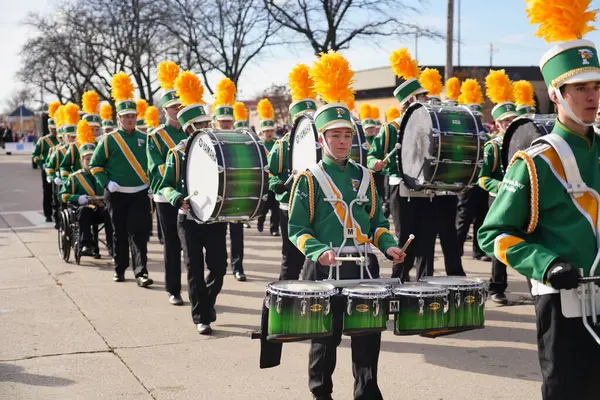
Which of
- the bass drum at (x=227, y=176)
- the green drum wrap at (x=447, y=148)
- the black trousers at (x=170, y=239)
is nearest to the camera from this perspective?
the bass drum at (x=227, y=176)

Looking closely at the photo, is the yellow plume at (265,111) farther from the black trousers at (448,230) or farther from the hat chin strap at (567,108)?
the hat chin strap at (567,108)

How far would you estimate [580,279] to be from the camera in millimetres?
3043

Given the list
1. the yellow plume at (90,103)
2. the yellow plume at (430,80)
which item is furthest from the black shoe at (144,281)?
the yellow plume at (90,103)

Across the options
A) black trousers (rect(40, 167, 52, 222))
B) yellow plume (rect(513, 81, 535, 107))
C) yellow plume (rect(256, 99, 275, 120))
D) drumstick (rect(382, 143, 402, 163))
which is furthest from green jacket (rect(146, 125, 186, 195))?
black trousers (rect(40, 167, 52, 222))

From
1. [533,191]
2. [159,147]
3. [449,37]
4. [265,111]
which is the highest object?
[449,37]

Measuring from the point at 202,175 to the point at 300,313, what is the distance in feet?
9.91

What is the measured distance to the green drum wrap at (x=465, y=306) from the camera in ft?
13.3

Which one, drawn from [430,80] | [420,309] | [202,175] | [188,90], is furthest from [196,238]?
[430,80]

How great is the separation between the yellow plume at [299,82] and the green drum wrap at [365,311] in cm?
475

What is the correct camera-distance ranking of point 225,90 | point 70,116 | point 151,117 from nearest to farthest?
point 225,90
point 70,116
point 151,117

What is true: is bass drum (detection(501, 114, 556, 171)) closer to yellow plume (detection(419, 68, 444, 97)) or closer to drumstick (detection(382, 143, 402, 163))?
drumstick (detection(382, 143, 402, 163))

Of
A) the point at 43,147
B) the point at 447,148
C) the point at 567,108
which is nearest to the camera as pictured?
the point at 567,108

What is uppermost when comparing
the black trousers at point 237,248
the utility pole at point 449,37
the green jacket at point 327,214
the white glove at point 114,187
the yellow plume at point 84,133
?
the utility pole at point 449,37

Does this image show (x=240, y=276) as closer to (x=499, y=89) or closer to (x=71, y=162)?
(x=499, y=89)
